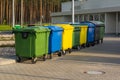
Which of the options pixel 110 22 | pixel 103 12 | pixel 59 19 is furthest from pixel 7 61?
pixel 59 19

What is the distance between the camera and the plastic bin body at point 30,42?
12.8 m

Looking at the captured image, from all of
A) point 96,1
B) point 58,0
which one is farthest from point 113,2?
point 58,0

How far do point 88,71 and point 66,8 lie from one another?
1608 inches

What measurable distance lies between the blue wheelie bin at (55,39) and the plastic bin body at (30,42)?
76 cm

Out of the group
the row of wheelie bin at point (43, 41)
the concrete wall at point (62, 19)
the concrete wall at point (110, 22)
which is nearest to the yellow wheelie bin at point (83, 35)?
the row of wheelie bin at point (43, 41)

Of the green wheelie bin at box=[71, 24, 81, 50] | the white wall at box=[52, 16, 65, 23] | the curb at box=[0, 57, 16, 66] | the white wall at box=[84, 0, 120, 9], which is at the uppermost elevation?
the white wall at box=[84, 0, 120, 9]

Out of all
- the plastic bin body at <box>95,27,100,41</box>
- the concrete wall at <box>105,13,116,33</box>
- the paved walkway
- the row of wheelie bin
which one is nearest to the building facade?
the concrete wall at <box>105,13,116,33</box>

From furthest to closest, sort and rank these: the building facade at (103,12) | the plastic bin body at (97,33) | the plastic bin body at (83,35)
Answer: the building facade at (103,12)
the plastic bin body at (97,33)
the plastic bin body at (83,35)

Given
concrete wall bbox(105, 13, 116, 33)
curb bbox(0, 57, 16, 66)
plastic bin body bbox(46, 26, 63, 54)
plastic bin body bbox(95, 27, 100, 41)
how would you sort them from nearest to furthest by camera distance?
curb bbox(0, 57, 16, 66), plastic bin body bbox(46, 26, 63, 54), plastic bin body bbox(95, 27, 100, 41), concrete wall bbox(105, 13, 116, 33)

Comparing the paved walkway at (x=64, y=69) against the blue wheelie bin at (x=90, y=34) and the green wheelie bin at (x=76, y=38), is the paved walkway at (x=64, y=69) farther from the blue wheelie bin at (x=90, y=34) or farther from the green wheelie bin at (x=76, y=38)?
the blue wheelie bin at (x=90, y=34)

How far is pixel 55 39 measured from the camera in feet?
47.3

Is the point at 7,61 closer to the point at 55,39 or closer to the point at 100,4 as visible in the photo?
the point at 55,39

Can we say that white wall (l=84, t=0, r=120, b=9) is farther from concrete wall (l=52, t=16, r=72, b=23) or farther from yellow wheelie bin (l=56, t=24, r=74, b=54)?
yellow wheelie bin (l=56, t=24, r=74, b=54)

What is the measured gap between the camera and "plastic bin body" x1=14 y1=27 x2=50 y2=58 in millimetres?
12797
